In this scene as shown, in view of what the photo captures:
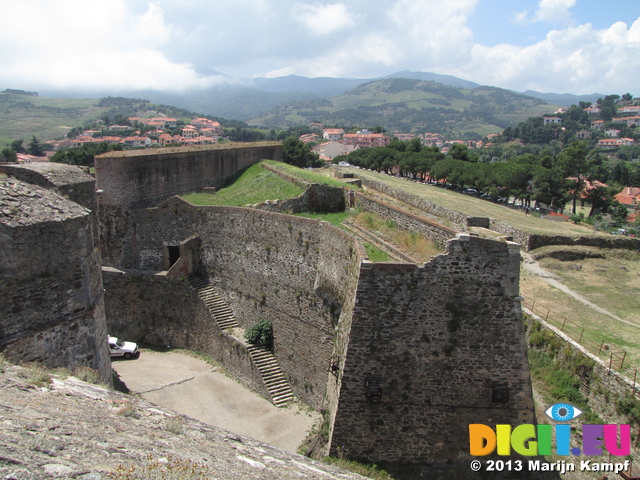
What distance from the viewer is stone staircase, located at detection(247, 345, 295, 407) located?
706 inches

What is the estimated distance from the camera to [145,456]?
4.61 meters

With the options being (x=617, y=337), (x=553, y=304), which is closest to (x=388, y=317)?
(x=617, y=337)

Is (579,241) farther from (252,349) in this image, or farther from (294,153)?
(294,153)

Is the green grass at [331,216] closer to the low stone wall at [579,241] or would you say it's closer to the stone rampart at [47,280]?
the stone rampart at [47,280]

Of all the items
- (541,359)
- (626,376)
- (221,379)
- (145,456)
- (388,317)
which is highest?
(145,456)

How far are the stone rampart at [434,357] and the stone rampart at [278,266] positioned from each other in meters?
1.69

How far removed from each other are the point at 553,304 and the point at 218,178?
753 inches

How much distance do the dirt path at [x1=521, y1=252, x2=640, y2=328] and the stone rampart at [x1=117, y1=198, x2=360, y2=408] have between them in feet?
34.7

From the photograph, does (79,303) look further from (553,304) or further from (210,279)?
(553,304)

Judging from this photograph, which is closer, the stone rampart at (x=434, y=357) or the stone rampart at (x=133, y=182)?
the stone rampart at (x=434, y=357)

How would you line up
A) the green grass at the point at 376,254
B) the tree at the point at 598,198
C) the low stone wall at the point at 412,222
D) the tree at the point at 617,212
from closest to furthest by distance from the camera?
1. the low stone wall at the point at 412,222
2. the green grass at the point at 376,254
3. the tree at the point at 617,212
4. the tree at the point at 598,198

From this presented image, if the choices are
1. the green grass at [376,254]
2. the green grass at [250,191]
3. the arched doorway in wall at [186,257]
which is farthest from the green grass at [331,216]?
the arched doorway in wall at [186,257]

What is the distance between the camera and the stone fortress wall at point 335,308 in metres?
11.9

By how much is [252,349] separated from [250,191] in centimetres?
1036
